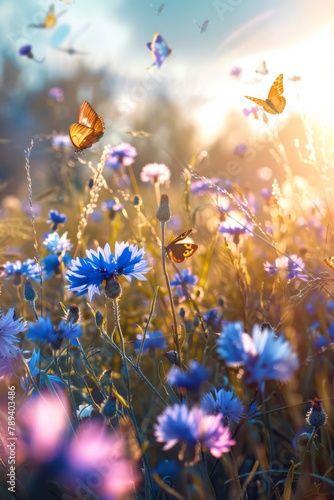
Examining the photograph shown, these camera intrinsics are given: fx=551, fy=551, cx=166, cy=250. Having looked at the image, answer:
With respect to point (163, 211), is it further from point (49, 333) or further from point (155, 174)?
point (155, 174)

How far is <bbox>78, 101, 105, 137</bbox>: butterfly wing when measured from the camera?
1.32 metres

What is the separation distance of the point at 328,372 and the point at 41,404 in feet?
2.82

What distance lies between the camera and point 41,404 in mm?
Result: 794

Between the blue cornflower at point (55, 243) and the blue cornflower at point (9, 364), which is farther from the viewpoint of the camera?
the blue cornflower at point (55, 243)

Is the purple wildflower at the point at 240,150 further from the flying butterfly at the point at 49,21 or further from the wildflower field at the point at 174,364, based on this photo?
the flying butterfly at the point at 49,21

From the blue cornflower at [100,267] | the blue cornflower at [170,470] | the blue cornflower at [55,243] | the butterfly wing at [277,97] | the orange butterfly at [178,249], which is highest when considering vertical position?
the blue cornflower at [55,243]

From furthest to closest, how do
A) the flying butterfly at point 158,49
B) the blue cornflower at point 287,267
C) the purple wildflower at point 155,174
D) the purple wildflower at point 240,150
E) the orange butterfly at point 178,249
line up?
the purple wildflower at point 240,150, the purple wildflower at point 155,174, the flying butterfly at point 158,49, the blue cornflower at point 287,267, the orange butterfly at point 178,249

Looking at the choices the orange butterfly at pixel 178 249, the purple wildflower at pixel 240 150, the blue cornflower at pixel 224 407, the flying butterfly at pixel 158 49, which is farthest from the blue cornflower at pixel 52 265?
the purple wildflower at pixel 240 150

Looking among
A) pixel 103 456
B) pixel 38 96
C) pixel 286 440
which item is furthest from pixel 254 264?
pixel 38 96

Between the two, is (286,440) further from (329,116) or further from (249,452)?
(329,116)

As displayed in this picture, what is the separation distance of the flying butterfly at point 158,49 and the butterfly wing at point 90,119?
0.34 metres

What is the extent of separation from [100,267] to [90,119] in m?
0.61

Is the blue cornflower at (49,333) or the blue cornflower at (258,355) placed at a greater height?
the blue cornflower at (49,333)

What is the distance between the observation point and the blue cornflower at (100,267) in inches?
33.2
